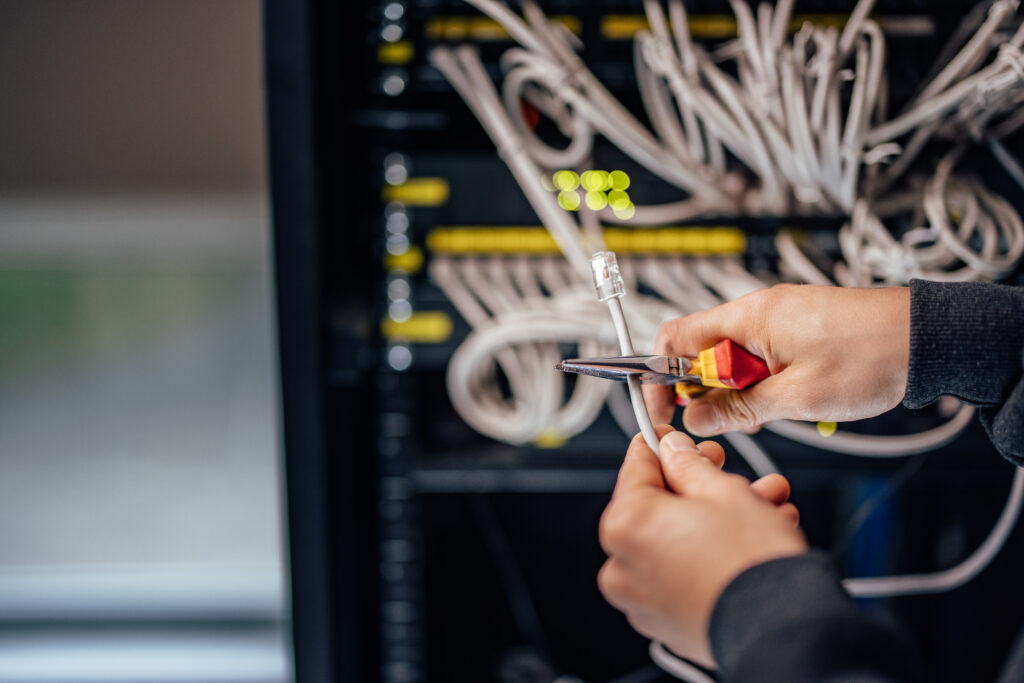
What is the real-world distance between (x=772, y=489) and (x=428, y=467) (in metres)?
0.39

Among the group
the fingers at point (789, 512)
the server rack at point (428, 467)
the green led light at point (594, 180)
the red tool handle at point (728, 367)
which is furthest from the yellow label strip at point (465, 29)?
the fingers at point (789, 512)

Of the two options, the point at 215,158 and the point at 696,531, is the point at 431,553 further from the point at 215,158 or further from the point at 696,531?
the point at 215,158

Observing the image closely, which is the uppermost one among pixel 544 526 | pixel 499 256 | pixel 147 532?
pixel 499 256

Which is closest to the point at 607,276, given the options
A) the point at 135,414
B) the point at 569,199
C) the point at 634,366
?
the point at 634,366

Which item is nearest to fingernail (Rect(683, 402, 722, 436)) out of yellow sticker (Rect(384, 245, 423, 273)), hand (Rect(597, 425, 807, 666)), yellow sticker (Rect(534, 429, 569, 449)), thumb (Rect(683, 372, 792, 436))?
thumb (Rect(683, 372, 792, 436))

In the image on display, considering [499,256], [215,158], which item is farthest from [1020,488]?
[215,158]

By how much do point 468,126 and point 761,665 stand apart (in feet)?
1.85

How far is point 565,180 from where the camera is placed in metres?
0.61

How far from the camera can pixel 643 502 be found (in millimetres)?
312

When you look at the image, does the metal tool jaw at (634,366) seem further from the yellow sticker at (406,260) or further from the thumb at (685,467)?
the yellow sticker at (406,260)

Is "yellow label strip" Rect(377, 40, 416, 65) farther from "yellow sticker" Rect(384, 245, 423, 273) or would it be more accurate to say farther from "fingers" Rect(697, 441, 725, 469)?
"fingers" Rect(697, 441, 725, 469)

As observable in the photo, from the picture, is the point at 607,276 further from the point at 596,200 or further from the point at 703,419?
the point at 596,200

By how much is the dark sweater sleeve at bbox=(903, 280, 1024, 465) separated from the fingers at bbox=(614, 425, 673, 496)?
0.65ft

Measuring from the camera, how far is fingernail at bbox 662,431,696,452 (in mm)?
349
